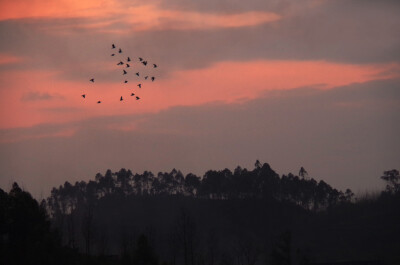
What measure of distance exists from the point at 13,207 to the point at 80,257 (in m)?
13.3

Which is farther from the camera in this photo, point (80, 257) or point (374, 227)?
point (374, 227)

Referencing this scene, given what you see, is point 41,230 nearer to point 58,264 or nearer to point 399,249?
point 58,264

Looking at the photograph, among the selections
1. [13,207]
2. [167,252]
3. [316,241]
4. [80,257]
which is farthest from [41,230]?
[316,241]

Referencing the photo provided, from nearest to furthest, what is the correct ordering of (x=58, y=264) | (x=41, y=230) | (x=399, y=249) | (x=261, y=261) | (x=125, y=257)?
(x=58, y=264), (x=125, y=257), (x=41, y=230), (x=399, y=249), (x=261, y=261)

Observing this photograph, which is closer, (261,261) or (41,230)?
(41,230)

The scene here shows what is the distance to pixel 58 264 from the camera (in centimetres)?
7381

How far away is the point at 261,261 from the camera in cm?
15500

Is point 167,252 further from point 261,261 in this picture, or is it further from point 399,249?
point 399,249

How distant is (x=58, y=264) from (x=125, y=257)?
290 inches

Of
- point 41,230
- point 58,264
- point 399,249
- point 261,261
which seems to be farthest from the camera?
point 261,261

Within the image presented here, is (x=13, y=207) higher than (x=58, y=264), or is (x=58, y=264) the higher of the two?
(x=13, y=207)

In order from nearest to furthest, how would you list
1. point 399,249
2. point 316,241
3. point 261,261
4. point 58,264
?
point 58,264, point 399,249, point 261,261, point 316,241

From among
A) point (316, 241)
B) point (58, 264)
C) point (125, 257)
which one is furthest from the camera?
point (316, 241)

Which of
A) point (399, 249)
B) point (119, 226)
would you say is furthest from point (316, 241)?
point (119, 226)
